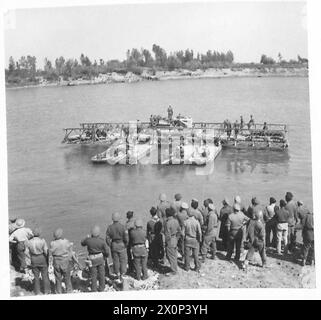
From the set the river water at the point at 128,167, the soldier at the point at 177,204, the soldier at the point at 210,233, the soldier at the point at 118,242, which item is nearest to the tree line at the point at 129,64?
the river water at the point at 128,167

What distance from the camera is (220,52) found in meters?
12.3

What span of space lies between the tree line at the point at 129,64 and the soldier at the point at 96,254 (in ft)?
16.0

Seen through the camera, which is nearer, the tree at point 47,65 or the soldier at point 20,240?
the soldier at point 20,240

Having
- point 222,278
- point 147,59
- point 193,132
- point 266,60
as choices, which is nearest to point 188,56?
point 147,59

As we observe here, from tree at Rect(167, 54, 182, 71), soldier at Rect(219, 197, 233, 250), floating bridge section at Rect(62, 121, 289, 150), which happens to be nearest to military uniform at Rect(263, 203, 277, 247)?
soldier at Rect(219, 197, 233, 250)

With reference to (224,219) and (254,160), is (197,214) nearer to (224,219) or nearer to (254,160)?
(224,219)

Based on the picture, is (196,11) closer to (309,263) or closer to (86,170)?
(86,170)

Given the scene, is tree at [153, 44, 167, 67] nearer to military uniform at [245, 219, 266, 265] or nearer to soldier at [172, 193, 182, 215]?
soldier at [172, 193, 182, 215]

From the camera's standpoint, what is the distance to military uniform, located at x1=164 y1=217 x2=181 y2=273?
10234mm

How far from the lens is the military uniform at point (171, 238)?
10.2 m

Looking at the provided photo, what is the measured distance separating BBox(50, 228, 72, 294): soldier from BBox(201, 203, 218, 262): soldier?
123 inches

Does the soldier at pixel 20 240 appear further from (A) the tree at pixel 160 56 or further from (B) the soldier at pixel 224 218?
(A) the tree at pixel 160 56

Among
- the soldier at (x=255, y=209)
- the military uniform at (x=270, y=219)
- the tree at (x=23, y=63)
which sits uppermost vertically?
the tree at (x=23, y=63)

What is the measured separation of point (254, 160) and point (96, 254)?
6137 millimetres
